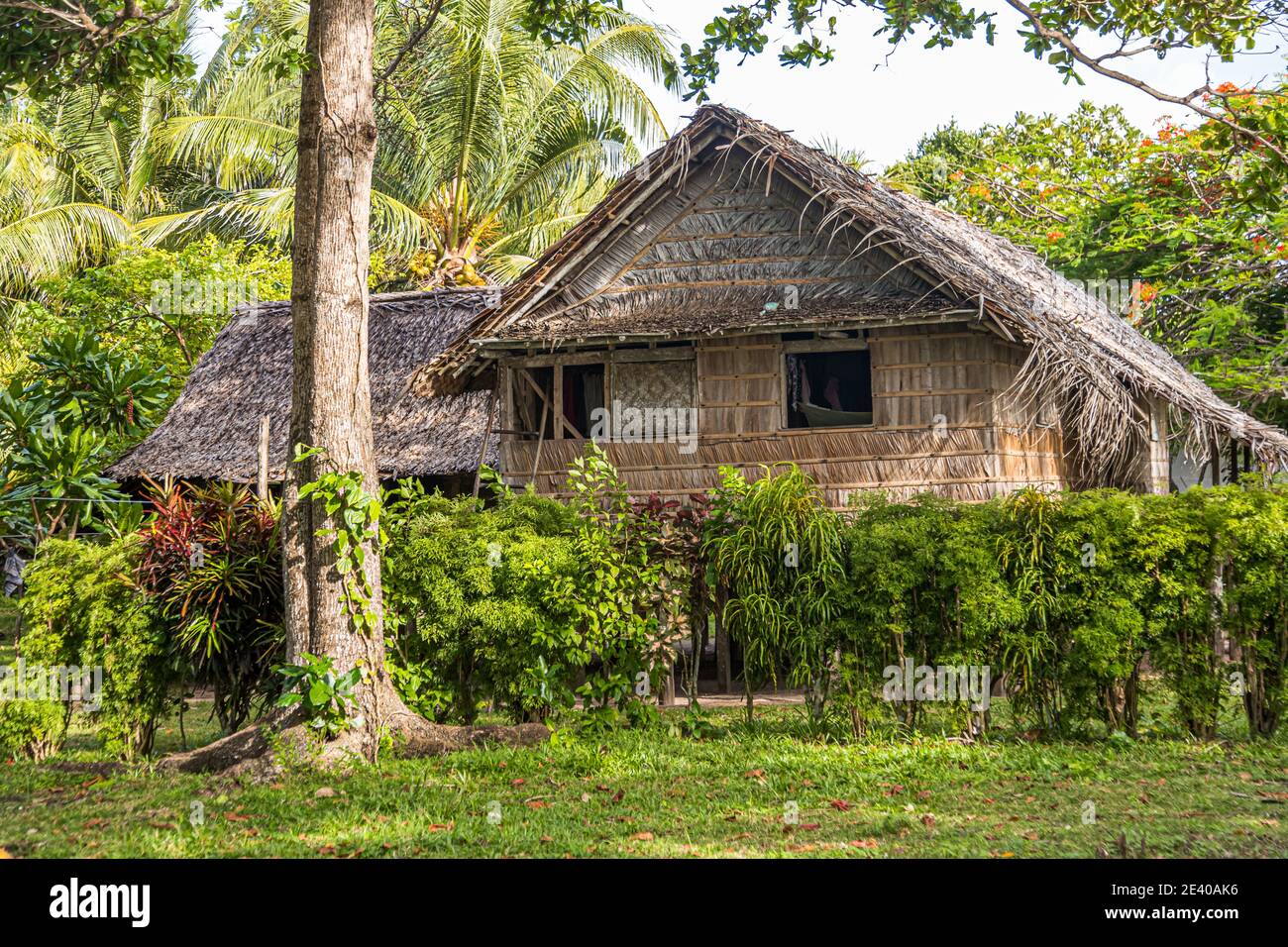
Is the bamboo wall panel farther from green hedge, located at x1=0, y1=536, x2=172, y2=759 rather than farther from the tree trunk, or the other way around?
green hedge, located at x1=0, y1=536, x2=172, y2=759

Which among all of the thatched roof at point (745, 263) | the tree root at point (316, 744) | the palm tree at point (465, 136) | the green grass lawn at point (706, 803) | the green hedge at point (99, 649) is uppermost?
the palm tree at point (465, 136)

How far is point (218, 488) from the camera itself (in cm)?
1003

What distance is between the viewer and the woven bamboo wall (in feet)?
44.1

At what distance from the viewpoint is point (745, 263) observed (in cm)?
1437

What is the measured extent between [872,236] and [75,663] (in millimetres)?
9196

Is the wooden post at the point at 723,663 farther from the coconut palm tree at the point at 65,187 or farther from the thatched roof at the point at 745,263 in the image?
the coconut palm tree at the point at 65,187

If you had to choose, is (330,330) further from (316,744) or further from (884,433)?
(884,433)

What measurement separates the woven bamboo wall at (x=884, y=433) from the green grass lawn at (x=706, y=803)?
492 cm

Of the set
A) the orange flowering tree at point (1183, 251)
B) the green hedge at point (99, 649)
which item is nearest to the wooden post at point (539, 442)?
the green hedge at point (99, 649)

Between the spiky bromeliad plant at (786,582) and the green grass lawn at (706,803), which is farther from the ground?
the spiky bromeliad plant at (786,582)

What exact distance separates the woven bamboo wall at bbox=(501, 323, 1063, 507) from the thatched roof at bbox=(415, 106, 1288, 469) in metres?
0.52

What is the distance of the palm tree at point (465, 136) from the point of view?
80.6 ft

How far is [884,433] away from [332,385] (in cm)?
698

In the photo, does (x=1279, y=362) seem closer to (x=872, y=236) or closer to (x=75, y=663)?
(x=872, y=236)
